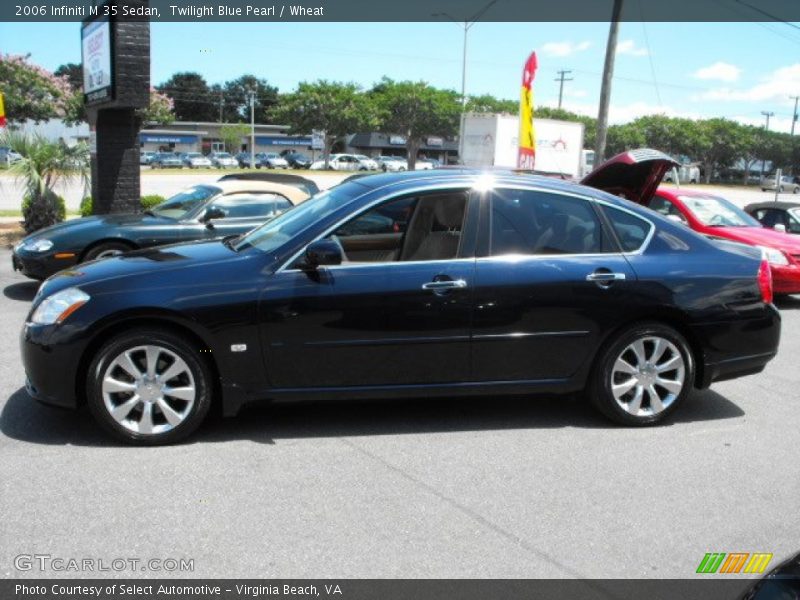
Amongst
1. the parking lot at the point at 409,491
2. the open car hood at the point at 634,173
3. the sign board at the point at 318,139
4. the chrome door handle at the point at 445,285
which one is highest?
the sign board at the point at 318,139

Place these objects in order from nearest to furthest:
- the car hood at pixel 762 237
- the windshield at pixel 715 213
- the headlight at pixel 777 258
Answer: the headlight at pixel 777 258, the car hood at pixel 762 237, the windshield at pixel 715 213

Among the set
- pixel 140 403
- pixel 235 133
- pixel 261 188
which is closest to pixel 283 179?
pixel 261 188

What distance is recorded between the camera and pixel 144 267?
15.4 feet

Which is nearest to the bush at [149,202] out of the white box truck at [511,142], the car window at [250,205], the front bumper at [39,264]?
the car window at [250,205]

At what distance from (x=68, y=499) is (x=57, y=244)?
5716 mm

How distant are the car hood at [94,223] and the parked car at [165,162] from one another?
6440 centimetres

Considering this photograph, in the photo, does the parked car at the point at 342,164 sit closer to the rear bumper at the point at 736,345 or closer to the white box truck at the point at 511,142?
the white box truck at the point at 511,142

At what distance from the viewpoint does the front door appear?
4.63m

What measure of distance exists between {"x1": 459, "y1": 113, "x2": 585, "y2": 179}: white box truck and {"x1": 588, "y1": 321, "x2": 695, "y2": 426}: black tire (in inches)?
930

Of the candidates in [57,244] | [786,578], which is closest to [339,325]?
[786,578]

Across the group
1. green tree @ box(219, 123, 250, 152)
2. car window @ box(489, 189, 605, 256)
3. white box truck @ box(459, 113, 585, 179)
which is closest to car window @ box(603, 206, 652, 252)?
car window @ box(489, 189, 605, 256)

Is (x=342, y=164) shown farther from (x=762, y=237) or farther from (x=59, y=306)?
(x=59, y=306)

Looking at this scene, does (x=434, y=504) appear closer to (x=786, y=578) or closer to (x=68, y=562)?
(x=68, y=562)

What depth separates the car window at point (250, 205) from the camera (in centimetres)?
937
